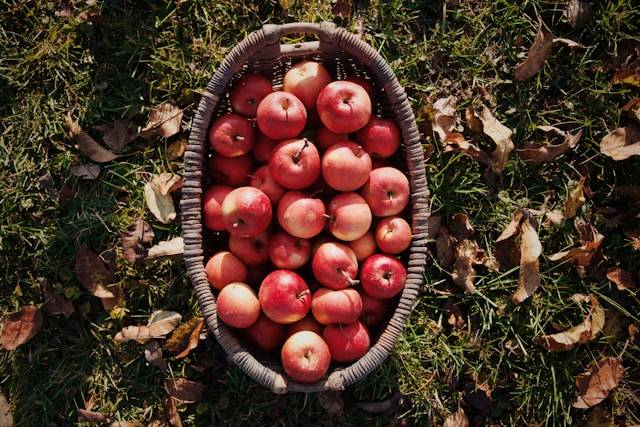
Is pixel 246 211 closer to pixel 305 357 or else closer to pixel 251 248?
pixel 251 248

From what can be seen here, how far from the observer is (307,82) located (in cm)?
274

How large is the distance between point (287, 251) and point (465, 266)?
47.1 inches

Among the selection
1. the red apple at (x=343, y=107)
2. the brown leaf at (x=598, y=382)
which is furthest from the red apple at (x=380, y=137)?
the brown leaf at (x=598, y=382)

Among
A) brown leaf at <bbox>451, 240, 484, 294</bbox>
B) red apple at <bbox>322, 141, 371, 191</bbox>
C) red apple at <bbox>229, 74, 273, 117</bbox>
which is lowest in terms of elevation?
brown leaf at <bbox>451, 240, 484, 294</bbox>

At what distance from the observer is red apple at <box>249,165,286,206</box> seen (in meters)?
2.68

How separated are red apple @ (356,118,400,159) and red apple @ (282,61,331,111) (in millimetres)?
304

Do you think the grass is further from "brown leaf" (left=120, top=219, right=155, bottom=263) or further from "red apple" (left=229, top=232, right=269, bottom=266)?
"red apple" (left=229, top=232, right=269, bottom=266)

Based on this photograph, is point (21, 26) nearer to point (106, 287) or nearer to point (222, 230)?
point (106, 287)

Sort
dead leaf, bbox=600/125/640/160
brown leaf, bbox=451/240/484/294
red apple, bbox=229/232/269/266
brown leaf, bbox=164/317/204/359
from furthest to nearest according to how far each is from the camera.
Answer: dead leaf, bbox=600/125/640/160 < brown leaf, bbox=451/240/484/294 < brown leaf, bbox=164/317/204/359 < red apple, bbox=229/232/269/266

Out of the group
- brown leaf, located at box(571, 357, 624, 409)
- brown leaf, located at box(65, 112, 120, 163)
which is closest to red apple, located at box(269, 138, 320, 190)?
brown leaf, located at box(65, 112, 120, 163)

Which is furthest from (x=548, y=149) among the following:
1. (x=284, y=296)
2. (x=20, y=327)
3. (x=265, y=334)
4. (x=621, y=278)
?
(x=20, y=327)

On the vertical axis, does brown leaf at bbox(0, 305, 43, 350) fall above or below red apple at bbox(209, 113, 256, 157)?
below

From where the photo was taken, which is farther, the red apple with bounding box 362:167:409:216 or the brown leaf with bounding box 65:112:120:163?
the brown leaf with bounding box 65:112:120:163

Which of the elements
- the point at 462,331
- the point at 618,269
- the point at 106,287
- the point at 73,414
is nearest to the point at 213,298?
the point at 106,287
